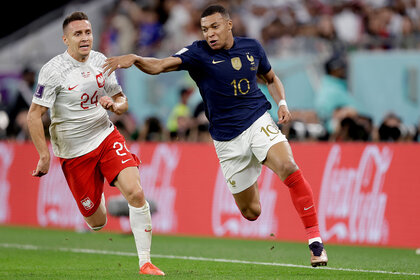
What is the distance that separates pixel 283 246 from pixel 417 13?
692cm

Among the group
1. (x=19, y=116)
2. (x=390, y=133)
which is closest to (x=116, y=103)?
(x=390, y=133)

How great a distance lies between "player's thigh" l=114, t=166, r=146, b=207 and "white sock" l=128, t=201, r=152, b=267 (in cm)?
7

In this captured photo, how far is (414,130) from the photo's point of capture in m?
14.4

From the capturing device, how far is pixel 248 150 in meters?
9.15

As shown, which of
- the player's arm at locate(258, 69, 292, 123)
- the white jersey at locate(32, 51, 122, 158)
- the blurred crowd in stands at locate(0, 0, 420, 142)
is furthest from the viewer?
the blurred crowd in stands at locate(0, 0, 420, 142)

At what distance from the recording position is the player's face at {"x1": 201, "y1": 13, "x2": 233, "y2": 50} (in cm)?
902

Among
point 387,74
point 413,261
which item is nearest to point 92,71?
point 413,261

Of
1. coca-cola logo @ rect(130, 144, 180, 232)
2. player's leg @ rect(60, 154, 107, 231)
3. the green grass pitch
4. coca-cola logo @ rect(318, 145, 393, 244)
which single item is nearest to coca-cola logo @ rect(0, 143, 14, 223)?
the green grass pitch

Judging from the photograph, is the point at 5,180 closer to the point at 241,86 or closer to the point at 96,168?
the point at 96,168

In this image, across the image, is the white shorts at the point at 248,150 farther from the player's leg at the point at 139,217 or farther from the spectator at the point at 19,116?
the spectator at the point at 19,116

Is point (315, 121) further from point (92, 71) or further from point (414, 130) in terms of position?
point (92, 71)

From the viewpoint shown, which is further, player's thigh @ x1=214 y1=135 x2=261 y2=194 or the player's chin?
player's thigh @ x1=214 y1=135 x2=261 y2=194

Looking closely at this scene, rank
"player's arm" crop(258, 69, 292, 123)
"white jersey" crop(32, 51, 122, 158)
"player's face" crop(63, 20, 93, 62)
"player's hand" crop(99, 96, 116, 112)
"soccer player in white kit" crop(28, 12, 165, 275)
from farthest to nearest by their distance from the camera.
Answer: "player's arm" crop(258, 69, 292, 123) < "player's face" crop(63, 20, 93, 62) < "white jersey" crop(32, 51, 122, 158) < "soccer player in white kit" crop(28, 12, 165, 275) < "player's hand" crop(99, 96, 116, 112)

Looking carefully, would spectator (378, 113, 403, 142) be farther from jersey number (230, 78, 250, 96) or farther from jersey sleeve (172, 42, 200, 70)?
jersey sleeve (172, 42, 200, 70)
